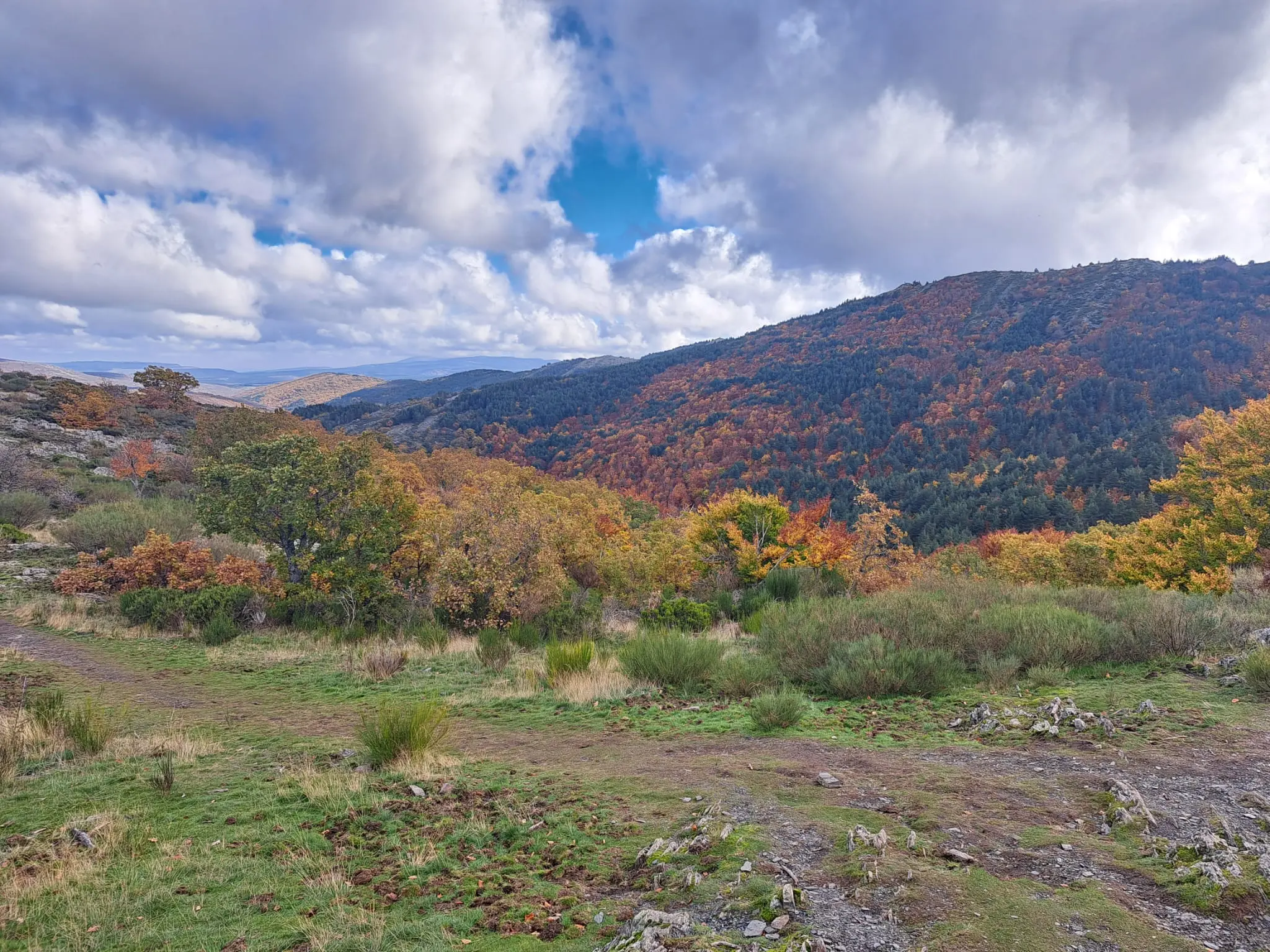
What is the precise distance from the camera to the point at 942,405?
115 metres

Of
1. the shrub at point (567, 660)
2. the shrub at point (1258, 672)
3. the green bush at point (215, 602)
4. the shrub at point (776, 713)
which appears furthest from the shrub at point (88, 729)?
the shrub at point (1258, 672)

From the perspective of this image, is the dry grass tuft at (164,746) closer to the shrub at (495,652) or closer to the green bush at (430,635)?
the shrub at (495,652)

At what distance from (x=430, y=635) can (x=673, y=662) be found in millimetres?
6513

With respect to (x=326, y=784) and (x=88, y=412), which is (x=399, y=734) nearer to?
(x=326, y=784)

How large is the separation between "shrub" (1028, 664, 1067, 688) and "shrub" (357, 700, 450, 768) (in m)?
7.24

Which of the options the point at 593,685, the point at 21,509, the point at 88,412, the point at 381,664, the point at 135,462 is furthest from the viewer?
the point at 88,412

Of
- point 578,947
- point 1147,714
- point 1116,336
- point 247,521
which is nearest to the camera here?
point 578,947

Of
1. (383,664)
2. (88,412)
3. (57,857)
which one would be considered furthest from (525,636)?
(88,412)

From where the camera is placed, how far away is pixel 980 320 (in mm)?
155750

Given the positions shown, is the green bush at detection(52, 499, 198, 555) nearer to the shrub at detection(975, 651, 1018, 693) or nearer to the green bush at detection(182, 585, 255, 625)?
the green bush at detection(182, 585, 255, 625)

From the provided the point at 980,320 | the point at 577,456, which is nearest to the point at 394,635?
the point at 577,456

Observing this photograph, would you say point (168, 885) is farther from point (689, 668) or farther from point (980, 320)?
point (980, 320)

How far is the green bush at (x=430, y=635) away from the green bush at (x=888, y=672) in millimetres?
8217

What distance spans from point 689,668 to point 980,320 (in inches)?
6977
